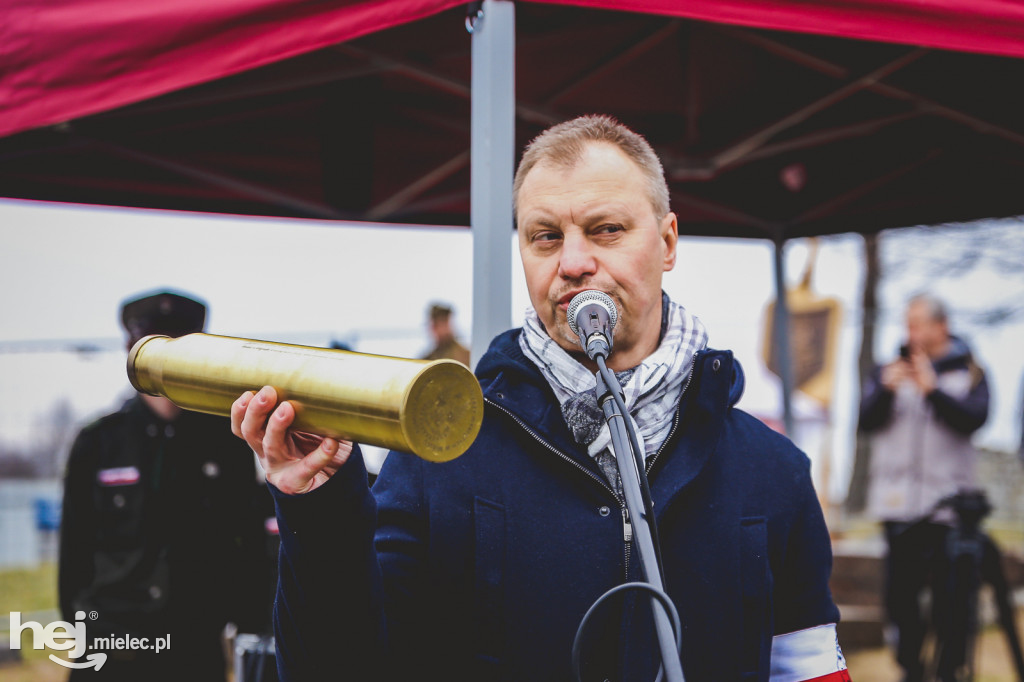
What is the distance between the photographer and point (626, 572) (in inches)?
56.7

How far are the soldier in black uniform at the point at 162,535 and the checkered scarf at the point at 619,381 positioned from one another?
5.63 ft

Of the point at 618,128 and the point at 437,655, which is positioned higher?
the point at 618,128

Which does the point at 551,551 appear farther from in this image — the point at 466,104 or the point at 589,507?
the point at 466,104

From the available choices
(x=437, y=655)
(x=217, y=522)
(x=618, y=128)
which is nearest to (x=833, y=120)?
(x=618, y=128)

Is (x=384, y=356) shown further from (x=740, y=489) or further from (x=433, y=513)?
(x=740, y=489)

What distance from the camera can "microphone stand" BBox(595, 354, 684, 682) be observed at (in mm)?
1033

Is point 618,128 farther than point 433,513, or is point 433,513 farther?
point 618,128

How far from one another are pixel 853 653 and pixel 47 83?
632 centimetres

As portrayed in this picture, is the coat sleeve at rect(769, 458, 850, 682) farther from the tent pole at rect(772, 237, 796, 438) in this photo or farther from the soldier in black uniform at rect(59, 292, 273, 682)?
the tent pole at rect(772, 237, 796, 438)

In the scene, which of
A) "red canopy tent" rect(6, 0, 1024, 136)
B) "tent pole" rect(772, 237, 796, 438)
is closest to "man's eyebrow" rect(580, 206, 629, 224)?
"red canopy tent" rect(6, 0, 1024, 136)

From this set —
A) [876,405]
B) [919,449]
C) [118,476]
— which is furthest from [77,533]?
[919,449]

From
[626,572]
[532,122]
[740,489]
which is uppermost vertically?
[532,122]

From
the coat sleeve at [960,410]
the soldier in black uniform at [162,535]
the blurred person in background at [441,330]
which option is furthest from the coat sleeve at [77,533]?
the coat sleeve at [960,410]

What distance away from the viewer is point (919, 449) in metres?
4.43
